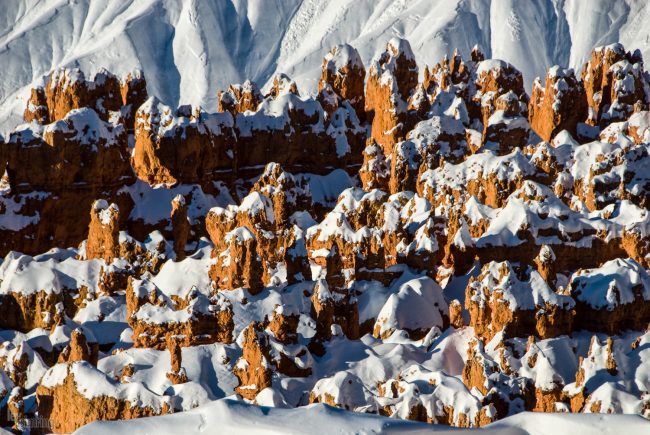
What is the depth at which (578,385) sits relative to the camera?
33.2m

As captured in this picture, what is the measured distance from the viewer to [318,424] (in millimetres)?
12547

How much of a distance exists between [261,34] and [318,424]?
129730 millimetres

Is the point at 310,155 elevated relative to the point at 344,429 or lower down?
elevated

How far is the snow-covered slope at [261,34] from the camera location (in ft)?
424

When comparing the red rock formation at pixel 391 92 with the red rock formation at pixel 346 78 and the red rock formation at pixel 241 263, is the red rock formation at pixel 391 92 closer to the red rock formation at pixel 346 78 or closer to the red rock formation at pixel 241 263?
the red rock formation at pixel 346 78

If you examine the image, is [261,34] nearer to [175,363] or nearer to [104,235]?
[104,235]

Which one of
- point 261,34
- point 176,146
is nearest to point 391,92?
point 176,146

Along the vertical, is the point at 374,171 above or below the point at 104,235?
above

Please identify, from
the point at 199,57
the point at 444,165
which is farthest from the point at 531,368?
the point at 199,57

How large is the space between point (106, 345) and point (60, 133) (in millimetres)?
14558

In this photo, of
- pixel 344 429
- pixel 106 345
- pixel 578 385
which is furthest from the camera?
pixel 106 345

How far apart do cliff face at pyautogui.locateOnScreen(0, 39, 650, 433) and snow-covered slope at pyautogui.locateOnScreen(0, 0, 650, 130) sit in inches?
2408

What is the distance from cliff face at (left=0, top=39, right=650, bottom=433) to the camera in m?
33.8

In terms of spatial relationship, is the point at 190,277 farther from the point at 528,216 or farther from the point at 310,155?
the point at 310,155
